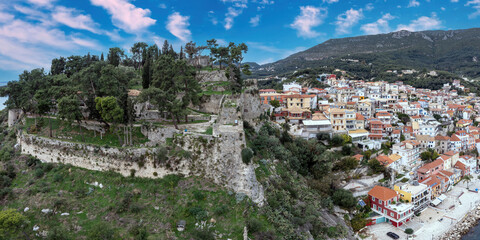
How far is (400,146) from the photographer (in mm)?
42500

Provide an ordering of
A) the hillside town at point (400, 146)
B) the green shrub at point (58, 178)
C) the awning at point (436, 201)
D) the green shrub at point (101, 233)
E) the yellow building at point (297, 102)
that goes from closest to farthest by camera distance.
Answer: the green shrub at point (101, 233) → the green shrub at point (58, 178) → the hillside town at point (400, 146) → the awning at point (436, 201) → the yellow building at point (297, 102)

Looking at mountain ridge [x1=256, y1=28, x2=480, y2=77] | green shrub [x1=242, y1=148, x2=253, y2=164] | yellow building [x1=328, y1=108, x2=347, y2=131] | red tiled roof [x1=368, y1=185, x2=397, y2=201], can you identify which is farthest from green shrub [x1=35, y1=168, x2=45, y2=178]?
mountain ridge [x1=256, y1=28, x2=480, y2=77]

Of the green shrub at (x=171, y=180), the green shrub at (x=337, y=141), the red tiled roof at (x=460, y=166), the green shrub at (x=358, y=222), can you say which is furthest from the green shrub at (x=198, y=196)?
the red tiled roof at (x=460, y=166)

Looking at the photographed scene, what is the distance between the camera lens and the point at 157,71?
3108 cm

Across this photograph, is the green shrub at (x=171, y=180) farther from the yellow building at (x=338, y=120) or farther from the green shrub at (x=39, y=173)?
the yellow building at (x=338, y=120)

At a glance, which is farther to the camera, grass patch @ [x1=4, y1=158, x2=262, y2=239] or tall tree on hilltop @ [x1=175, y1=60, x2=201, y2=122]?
tall tree on hilltop @ [x1=175, y1=60, x2=201, y2=122]

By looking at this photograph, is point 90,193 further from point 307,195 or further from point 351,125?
point 351,125

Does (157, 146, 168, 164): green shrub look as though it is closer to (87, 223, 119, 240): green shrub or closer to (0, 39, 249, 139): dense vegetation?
(0, 39, 249, 139): dense vegetation

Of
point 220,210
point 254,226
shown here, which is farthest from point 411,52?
point 220,210

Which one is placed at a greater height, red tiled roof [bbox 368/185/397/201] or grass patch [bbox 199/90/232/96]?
grass patch [bbox 199/90/232/96]

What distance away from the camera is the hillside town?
108 feet

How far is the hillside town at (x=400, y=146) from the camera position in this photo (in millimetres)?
33031

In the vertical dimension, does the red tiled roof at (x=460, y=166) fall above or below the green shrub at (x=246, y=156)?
below

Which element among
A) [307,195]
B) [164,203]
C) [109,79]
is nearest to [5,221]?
[164,203]
